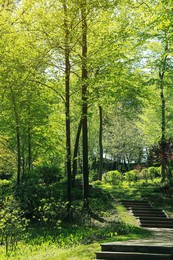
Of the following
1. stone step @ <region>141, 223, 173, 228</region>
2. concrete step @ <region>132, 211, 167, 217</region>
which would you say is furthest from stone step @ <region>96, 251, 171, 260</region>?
concrete step @ <region>132, 211, 167, 217</region>

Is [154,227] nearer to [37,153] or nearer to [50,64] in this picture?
[50,64]

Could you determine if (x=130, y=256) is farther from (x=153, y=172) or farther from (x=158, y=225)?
(x=153, y=172)

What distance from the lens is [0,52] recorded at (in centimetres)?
1336

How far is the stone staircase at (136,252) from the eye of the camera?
5797 millimetres

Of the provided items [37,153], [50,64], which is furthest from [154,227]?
[37,153]

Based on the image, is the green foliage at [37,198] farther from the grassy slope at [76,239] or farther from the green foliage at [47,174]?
the green foliage at [47,174]

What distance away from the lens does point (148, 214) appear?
13211 mm

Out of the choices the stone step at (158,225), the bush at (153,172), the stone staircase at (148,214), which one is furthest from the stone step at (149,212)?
the bush at (153,172)

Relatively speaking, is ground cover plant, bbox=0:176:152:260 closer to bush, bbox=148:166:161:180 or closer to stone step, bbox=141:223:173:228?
stone step, bbox=141:223:173:228

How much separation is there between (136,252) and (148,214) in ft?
24.3

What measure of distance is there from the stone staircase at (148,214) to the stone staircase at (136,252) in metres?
5.56

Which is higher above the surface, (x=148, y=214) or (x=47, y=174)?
(x=47, y=174)

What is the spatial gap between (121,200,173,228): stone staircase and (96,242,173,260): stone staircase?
5.56 metres

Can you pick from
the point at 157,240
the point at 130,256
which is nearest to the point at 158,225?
the point at 157,240
